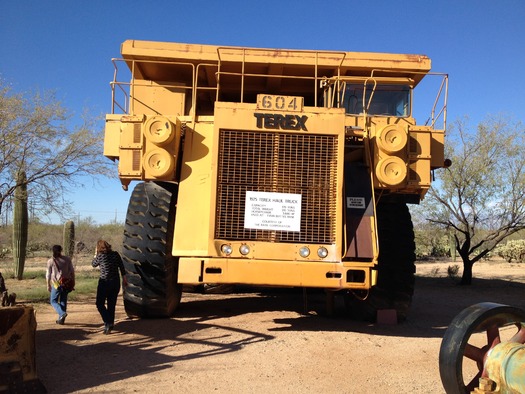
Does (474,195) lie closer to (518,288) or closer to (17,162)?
(518,288)

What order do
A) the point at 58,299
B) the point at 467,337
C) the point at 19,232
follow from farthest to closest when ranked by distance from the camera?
the point at 19,232, the point at 58,299, the point at 467,337

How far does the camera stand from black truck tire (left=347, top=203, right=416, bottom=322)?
25.6 feet

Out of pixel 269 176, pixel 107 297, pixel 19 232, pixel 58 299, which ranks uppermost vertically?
pixel 269 176

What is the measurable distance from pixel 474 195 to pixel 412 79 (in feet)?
31.0

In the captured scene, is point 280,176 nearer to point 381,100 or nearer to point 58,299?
point 381,100

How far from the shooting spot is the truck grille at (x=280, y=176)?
6398mm

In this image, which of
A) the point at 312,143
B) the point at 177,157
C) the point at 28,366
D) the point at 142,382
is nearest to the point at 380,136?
the point at 312,143

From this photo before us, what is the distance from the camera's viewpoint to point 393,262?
7805mm

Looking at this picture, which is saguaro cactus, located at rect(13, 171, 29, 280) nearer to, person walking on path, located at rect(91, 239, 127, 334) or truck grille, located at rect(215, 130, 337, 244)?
person walking on path, located at rect(91, 239, 127, 334)

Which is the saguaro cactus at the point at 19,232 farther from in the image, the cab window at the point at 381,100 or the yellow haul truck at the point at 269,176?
the cab window at the point at 381,100

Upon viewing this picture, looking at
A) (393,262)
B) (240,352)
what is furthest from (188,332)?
(393,262)

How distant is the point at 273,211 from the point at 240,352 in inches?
70.8

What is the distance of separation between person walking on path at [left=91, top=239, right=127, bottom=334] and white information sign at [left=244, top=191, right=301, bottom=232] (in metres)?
2.27

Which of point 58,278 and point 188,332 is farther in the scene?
point 58,278
